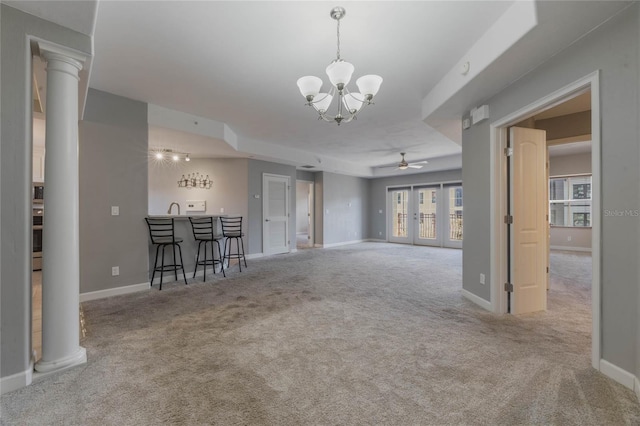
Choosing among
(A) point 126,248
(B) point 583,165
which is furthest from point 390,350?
(B) point 583,165

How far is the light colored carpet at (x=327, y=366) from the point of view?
1.60 metres

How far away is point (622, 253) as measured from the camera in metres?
1.85

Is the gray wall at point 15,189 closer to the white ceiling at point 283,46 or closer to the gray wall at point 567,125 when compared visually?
the white ceiling at point 283,46

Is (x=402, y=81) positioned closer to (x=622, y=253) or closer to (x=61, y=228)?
(x=622, y=253)

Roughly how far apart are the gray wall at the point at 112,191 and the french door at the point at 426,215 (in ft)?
25.9

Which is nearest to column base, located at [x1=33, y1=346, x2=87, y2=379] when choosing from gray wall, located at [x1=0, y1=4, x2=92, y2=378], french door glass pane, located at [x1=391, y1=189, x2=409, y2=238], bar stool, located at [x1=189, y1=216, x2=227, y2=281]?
gray wall, located at [x1=0, y1=4, x2=92, y2=378]

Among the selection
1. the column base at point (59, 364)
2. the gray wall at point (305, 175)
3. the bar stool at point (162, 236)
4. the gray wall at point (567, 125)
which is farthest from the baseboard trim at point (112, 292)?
the gray wall at point (567, 125)

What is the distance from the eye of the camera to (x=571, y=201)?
8.08m

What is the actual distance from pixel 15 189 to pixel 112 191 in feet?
7.23

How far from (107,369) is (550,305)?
4490 mm

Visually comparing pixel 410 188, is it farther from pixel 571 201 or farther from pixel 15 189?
pixel 15 189

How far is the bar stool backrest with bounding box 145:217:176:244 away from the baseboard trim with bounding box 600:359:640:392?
4789mm

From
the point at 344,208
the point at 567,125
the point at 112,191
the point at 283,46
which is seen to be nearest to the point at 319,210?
the point at 344,208

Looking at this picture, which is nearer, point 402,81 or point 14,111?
point 14,111
